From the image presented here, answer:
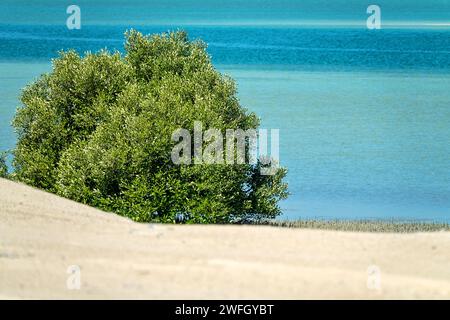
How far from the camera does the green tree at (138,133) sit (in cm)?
5072

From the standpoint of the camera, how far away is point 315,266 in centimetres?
2320

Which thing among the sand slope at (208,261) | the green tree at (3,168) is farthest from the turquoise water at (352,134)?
the sand slope at (208,261)

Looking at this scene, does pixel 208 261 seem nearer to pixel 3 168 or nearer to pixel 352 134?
pixel 3 168

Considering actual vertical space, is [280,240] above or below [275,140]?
below

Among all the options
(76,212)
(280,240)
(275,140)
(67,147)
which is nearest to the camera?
(280,240)

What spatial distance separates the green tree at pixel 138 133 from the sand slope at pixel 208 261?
75.2ft

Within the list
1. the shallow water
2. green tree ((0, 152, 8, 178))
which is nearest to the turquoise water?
the shallow water

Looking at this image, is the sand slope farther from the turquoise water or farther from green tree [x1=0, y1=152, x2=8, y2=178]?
the turquoise water

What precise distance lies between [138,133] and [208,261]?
2810cm
